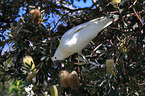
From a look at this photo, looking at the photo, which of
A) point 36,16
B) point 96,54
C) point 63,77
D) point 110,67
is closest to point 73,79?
point 63,77

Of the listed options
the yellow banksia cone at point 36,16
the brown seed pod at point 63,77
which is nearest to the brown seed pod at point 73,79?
the brown seed pod at point 63,77

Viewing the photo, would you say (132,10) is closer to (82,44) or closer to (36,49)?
(82,44)

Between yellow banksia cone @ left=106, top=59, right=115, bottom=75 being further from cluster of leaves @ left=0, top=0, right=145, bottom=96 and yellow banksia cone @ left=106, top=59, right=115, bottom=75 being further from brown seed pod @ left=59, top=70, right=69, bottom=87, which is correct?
brown seed pod @ left=59, top=70, right=69, bottom=87

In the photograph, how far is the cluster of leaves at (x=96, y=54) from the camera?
122cm

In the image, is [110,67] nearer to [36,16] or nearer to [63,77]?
[63,77]

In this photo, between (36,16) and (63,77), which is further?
(36,16)

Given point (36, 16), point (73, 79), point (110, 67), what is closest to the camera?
point (110, 67)

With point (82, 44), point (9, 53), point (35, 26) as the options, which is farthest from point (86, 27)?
point (9, 53)

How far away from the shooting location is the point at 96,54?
150 cm

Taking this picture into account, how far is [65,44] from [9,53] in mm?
798

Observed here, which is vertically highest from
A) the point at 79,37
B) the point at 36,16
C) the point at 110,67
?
the point at 36,16

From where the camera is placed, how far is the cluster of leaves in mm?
1217

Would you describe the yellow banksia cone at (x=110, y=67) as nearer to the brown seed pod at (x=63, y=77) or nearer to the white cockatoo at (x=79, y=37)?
the white cockatoo at (x=79, y=37)

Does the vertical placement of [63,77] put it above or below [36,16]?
below
